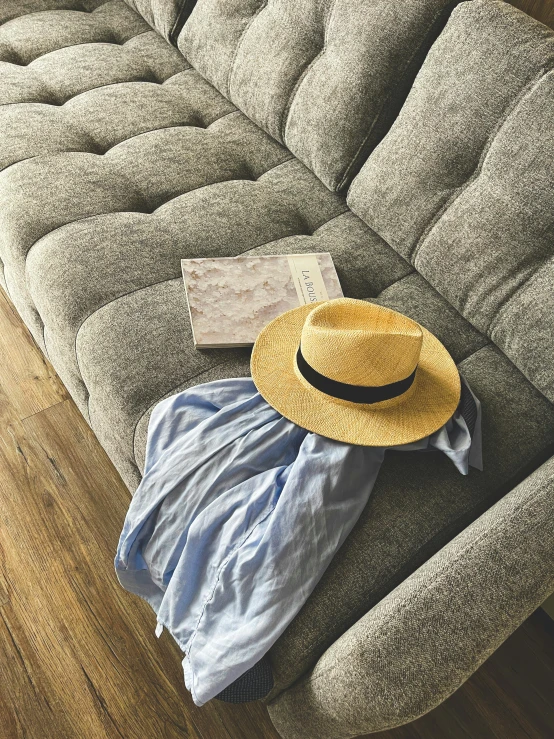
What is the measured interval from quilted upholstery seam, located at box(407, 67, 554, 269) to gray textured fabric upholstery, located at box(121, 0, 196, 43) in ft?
3.53

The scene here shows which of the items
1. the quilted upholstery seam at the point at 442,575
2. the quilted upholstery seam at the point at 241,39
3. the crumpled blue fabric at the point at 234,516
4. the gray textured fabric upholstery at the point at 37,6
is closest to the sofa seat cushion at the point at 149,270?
the crumpled blue fabric at the point at 234,516

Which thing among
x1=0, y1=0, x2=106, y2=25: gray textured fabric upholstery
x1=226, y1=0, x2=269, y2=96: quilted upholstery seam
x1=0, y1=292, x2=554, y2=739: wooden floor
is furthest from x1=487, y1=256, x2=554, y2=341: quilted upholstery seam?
x1=0, y1=0, x2=106, y2=25: gray textured fabric upholstery

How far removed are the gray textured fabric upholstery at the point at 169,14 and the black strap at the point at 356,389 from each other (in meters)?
1.32

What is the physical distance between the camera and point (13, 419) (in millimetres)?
1479

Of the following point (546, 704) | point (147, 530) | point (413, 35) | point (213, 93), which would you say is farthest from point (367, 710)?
point (213, 93)

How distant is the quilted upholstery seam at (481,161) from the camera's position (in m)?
1.07

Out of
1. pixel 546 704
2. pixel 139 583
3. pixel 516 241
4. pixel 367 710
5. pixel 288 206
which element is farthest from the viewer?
pixel 288 206

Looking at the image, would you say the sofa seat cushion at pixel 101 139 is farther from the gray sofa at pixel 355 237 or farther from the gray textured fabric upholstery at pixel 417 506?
the gray textured fabric upholstery at pixel 417 506

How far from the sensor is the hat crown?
920mm

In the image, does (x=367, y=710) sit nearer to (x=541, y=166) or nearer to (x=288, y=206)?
(x=541, y=166)

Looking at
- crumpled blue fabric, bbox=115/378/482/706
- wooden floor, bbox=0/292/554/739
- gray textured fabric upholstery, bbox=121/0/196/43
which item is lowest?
wooden floor, bbox=0/292/554/739

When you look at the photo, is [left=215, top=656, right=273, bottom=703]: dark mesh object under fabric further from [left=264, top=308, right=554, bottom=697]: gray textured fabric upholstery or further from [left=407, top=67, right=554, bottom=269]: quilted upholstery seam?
[left=407, top=67, right=554, bottom=269]: quilted upholstery seam

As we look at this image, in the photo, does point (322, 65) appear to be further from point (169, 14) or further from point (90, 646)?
point (90, 646)

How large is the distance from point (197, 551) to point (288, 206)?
83 centimetres
